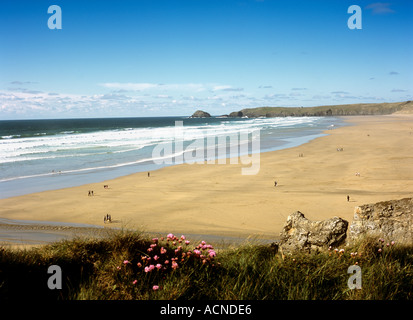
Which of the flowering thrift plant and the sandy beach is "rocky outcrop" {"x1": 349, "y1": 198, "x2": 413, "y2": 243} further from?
the sandy beach

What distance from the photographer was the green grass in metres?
3.81

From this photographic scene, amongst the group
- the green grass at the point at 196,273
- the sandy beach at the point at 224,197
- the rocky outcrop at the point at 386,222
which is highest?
the rocky outcrop at the point at 386,222

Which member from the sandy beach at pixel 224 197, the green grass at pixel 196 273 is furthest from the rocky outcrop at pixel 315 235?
the sandy beach at pixel 224 197

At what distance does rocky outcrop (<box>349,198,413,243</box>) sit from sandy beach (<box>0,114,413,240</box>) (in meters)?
5.74

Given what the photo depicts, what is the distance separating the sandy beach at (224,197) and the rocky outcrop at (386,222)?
18.8ft

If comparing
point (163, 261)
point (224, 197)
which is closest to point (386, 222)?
point (163, 261)

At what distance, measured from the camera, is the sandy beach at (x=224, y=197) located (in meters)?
13.1

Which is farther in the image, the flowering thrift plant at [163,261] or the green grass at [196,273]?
the flowering thrift plant at [163,261]

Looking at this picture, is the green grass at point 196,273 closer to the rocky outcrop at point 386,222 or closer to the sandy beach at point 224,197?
the rocky outcrop at point 386,222

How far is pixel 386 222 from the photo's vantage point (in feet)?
17.4

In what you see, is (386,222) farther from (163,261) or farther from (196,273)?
(163,261)

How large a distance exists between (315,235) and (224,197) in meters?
11.7

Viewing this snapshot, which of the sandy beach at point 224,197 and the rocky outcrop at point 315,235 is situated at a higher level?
the rocky outcrop at point 315,235
